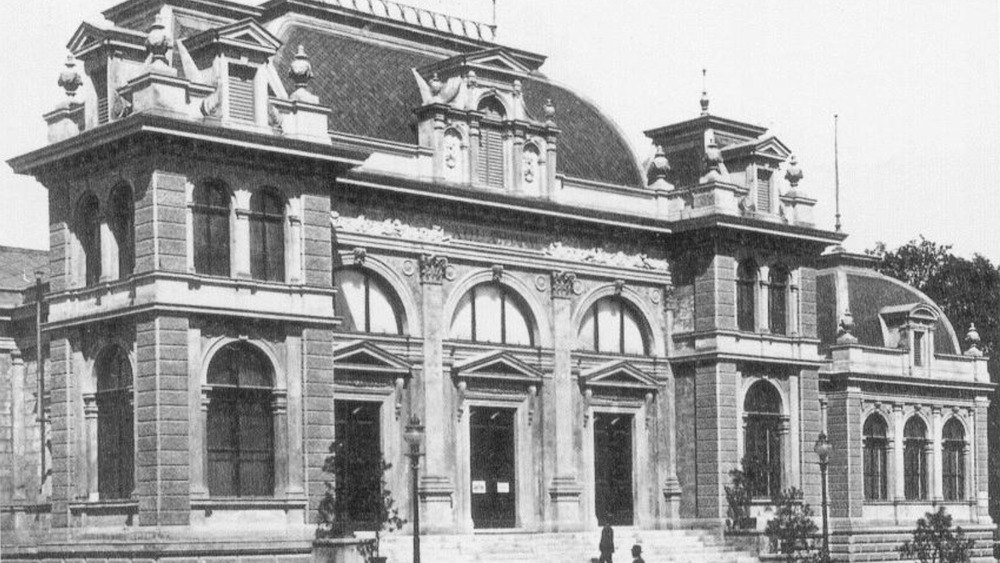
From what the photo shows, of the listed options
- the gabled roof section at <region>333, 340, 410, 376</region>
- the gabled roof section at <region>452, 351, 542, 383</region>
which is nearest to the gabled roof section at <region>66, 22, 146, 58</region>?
the gabled roof section at <region>333, 340, 410, 376</region>

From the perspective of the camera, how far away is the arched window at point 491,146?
42.9 meters

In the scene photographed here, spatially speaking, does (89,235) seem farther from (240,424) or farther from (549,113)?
(549,113)

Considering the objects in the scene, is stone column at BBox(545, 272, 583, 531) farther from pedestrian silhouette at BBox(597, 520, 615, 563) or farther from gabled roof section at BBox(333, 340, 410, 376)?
gabled roof section at BBox(333, 340, 410, 376)

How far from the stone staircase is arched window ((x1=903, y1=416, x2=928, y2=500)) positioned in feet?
46.4

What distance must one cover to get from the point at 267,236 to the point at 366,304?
4397mm

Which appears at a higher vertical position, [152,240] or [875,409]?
[152,240]

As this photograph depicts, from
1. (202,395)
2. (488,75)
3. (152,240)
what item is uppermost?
(488,75)

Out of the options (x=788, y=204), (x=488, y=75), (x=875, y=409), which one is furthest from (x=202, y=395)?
(x=875, y=409)

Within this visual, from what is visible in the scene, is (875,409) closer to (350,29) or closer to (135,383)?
(350,29)

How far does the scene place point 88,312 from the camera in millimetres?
36469

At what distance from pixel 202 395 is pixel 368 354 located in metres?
5.81

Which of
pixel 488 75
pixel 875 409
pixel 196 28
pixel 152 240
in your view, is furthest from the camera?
pixel 875 409

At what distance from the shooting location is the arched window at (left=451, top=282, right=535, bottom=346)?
4284cm

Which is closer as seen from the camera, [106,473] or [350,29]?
[106,473]
